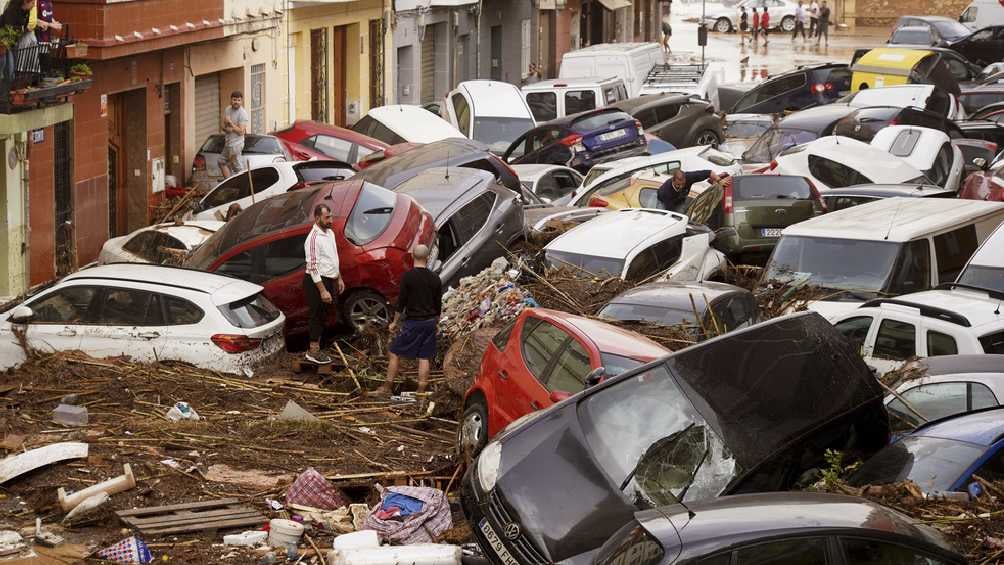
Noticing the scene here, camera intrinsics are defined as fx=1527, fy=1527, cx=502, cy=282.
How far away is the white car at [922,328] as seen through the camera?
546 inches

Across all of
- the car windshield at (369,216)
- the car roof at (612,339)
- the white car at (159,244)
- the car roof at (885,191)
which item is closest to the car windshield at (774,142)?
the car roof at (885,191)

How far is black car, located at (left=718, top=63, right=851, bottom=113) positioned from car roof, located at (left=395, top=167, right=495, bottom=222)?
1816 cm

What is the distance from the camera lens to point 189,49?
2694cm

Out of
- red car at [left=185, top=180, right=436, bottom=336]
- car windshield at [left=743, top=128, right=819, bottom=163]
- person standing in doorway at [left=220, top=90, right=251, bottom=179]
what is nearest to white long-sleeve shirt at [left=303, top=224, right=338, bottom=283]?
red car at [left=185, top=180, right=436, bottom=336]

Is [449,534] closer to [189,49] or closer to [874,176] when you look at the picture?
[874,176]

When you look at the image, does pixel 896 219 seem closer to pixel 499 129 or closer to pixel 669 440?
pixel 669 440

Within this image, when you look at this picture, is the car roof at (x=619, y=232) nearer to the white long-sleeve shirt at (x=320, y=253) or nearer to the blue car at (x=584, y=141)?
the white long-sleeve shirt at (x=320, y=253)

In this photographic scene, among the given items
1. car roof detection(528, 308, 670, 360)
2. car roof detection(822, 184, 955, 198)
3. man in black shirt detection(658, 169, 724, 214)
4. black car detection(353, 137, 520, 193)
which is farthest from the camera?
man in black shirt detection(658, 169, 724, 214)

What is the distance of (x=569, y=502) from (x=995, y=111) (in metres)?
25.4

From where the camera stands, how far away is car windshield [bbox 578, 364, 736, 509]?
8.84 m

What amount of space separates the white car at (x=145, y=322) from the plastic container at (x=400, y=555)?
5187 millimetres

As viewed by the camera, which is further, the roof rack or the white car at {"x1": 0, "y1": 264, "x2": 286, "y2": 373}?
the white car at {"x1": 0, "y1": 264, "x2": 286, "y2": 373}

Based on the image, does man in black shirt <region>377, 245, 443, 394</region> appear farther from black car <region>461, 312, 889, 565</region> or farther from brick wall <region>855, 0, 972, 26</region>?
brick wall <region>855, 0, 972, 26</region>

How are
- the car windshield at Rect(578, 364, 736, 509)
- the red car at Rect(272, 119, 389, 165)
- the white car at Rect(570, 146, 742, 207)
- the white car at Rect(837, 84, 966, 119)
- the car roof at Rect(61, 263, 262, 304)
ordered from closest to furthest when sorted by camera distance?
the car windshield at Rect(578, 364, 736, 509), the car roof at Rect(61, 263, 262, 304), the white car at Rect(570, 146, 742, 207), the red car at Rect(272, 119, 389, 165), the white car at Rect(837, 84, 966, 119)
